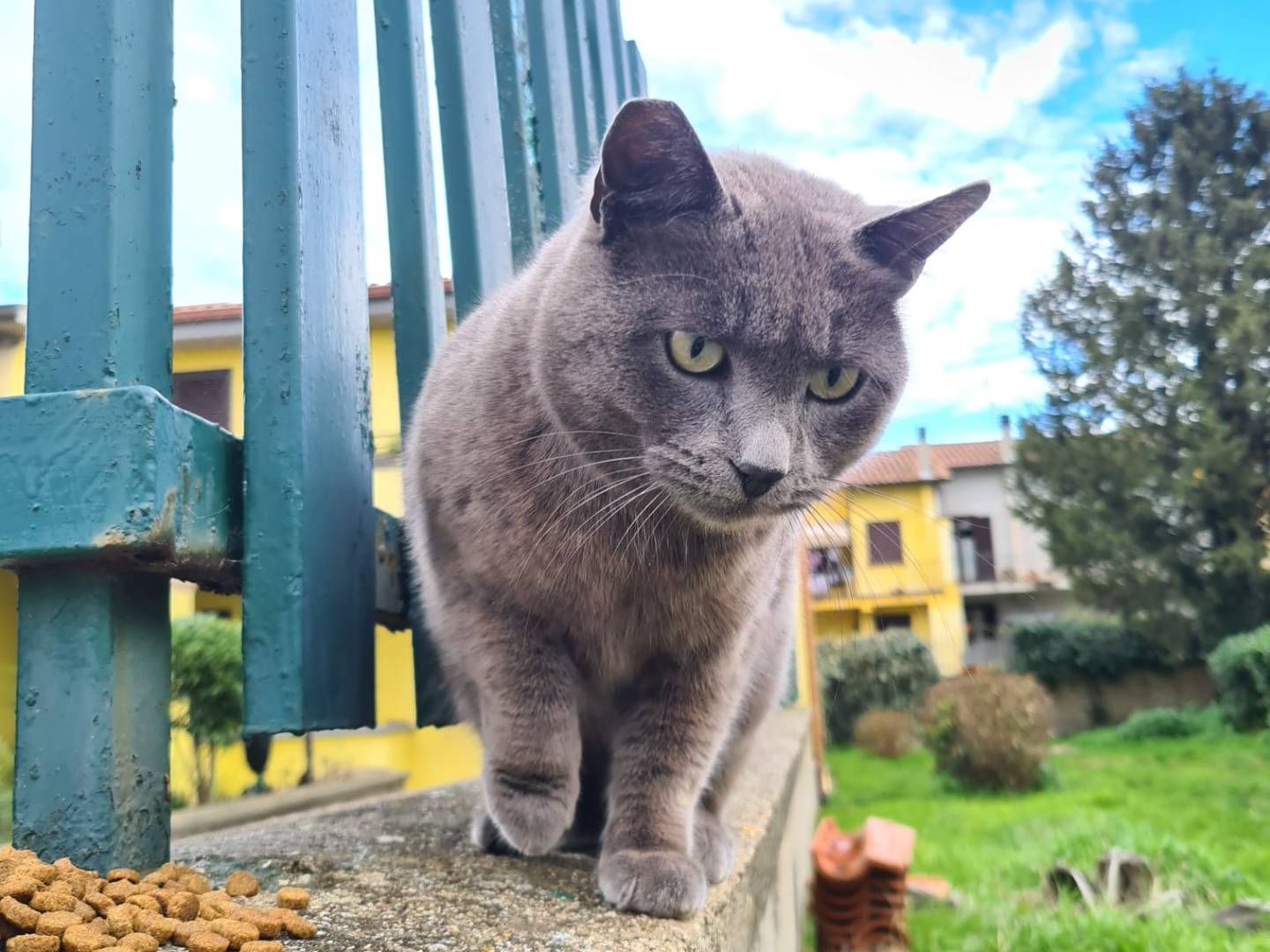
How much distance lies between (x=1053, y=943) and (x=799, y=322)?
6.68 feet

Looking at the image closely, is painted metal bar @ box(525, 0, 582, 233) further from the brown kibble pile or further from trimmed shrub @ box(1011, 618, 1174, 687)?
trimmed shrub @ box(1011, 618, 1174, 687)

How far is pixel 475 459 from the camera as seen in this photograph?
1315mm

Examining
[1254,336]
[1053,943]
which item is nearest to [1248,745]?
[1254,336]

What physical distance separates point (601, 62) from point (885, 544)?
2.07 metres

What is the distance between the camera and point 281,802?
3.53 meters

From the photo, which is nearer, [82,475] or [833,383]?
[82,475]

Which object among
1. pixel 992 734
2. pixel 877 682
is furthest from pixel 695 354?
pixel 877 682

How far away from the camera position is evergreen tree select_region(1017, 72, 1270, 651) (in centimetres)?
1222

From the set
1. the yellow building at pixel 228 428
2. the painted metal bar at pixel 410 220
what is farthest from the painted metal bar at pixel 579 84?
the painted metal bar at pixel 410 220

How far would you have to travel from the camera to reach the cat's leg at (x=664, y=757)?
1246 mm

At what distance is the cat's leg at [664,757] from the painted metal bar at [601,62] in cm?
198

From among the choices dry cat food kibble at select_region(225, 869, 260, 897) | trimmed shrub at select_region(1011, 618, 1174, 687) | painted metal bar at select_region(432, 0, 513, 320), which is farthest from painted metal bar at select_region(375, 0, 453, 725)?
trimmed shrub at select_region(1011, 618, 1174, 687)

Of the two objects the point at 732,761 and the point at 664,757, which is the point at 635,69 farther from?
the point at 664,757

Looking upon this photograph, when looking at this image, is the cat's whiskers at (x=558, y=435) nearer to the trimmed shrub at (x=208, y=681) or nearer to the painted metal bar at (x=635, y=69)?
the trimmed shrub at (x=208, y=681)
